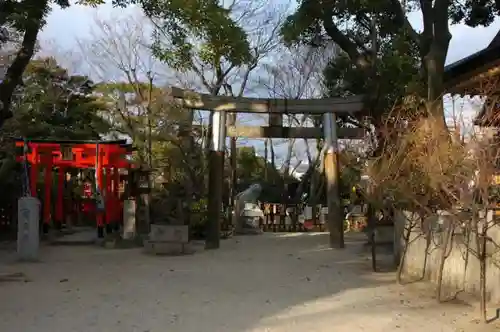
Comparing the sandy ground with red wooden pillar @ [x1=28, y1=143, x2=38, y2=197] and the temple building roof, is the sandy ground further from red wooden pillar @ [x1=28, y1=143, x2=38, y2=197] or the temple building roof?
red wooden pillar @ [x1=28, y1=143, x2=38, y2=197]

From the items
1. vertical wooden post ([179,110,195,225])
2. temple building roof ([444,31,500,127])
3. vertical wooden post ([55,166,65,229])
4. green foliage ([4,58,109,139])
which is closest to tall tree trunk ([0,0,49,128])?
temple building roof ([444,31,500,127])

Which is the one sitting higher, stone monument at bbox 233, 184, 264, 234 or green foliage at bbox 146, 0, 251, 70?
green foliage at bbox 146, 0, 251, 70

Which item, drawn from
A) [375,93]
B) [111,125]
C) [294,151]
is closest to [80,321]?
[375,93]

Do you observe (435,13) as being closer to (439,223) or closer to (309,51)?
(439,223)

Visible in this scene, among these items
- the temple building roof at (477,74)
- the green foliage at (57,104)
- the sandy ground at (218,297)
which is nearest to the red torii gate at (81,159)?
the sandy ground at (218,297)

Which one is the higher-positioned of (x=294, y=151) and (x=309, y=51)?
(x=309, y=51)

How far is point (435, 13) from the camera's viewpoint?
9.67 meters

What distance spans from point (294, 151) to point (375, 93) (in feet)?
66.9

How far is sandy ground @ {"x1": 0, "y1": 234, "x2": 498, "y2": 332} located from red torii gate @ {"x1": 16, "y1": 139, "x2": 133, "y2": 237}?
12.8 ft

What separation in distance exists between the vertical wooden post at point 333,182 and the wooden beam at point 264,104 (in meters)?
0.29

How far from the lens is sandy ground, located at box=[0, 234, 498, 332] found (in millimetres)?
6117

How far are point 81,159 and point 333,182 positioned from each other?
693 centimetres

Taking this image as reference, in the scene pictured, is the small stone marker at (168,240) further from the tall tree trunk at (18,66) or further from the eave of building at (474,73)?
the eave of building at (474,73)

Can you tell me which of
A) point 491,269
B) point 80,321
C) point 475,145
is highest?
point 475,145
